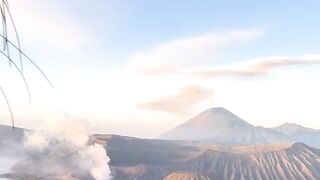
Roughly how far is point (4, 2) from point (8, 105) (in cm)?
62

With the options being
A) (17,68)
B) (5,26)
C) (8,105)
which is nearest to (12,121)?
(8,105)

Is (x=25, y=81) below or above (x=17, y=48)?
below

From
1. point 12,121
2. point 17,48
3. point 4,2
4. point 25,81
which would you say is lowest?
point 12,121

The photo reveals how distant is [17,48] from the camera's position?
3.04 metres

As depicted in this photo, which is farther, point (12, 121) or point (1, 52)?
point (1, 52)

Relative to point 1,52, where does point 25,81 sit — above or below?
below

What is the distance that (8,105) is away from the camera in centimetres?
299

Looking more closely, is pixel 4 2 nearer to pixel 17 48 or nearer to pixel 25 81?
pixel 17 48

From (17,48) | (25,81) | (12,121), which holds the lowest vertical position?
(12,121)

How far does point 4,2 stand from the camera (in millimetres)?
2961

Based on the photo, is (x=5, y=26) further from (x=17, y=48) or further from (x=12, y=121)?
(x=12, y=121)

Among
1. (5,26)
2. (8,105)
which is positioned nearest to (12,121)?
(8,105)

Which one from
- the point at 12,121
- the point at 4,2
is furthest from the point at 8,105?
the point at 4,2

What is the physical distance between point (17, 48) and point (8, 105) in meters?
0.36
